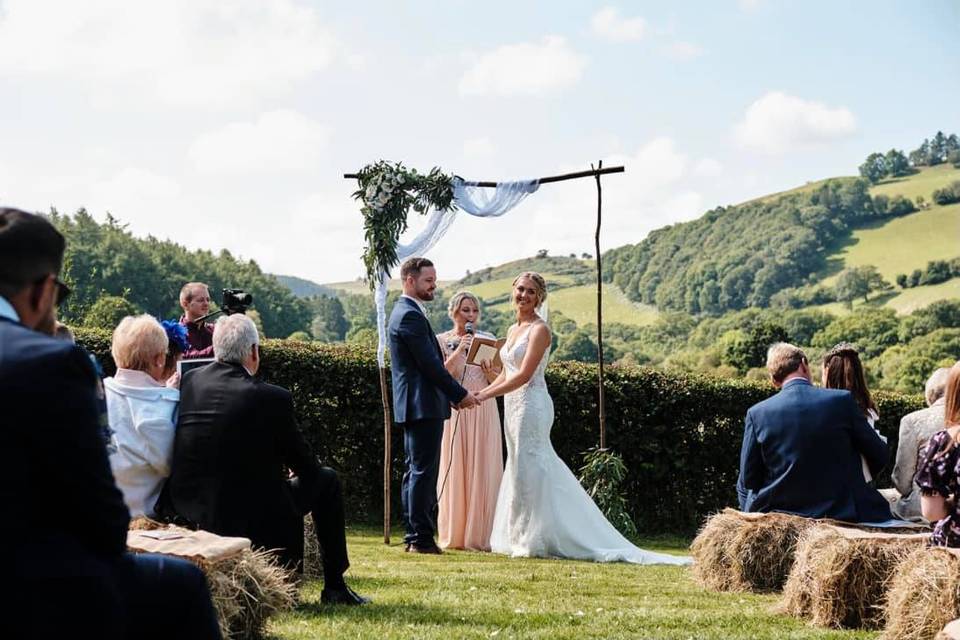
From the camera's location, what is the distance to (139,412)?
567 centimetres

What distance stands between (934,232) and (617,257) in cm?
3170

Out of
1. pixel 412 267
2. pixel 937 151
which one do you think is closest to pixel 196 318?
pixel 412 267

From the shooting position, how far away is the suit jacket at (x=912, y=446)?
7293 millimetres

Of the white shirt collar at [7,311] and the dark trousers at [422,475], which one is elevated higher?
the white shirt collar at [7,311]

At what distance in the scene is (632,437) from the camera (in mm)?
12664

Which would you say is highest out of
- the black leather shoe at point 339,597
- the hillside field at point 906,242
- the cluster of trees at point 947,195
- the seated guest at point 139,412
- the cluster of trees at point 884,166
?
the cluster of trees at point 884,166

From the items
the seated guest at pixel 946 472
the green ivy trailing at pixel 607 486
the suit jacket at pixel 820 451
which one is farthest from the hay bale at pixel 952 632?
the green ivy trailing at pixel 607 486

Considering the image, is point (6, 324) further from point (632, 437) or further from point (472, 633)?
point (632, 437)

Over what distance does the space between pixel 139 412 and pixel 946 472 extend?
151 inches

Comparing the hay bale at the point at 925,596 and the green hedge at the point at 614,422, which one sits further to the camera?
the green hedge at the point at 614,422

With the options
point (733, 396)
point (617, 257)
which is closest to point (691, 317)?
point (617, 257)

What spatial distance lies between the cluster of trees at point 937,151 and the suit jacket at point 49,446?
457 feet

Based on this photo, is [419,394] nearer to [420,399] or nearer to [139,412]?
[420,399]

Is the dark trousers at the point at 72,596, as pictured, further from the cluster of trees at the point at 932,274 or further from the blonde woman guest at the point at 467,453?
the cluster of trees at the point at 932,274
